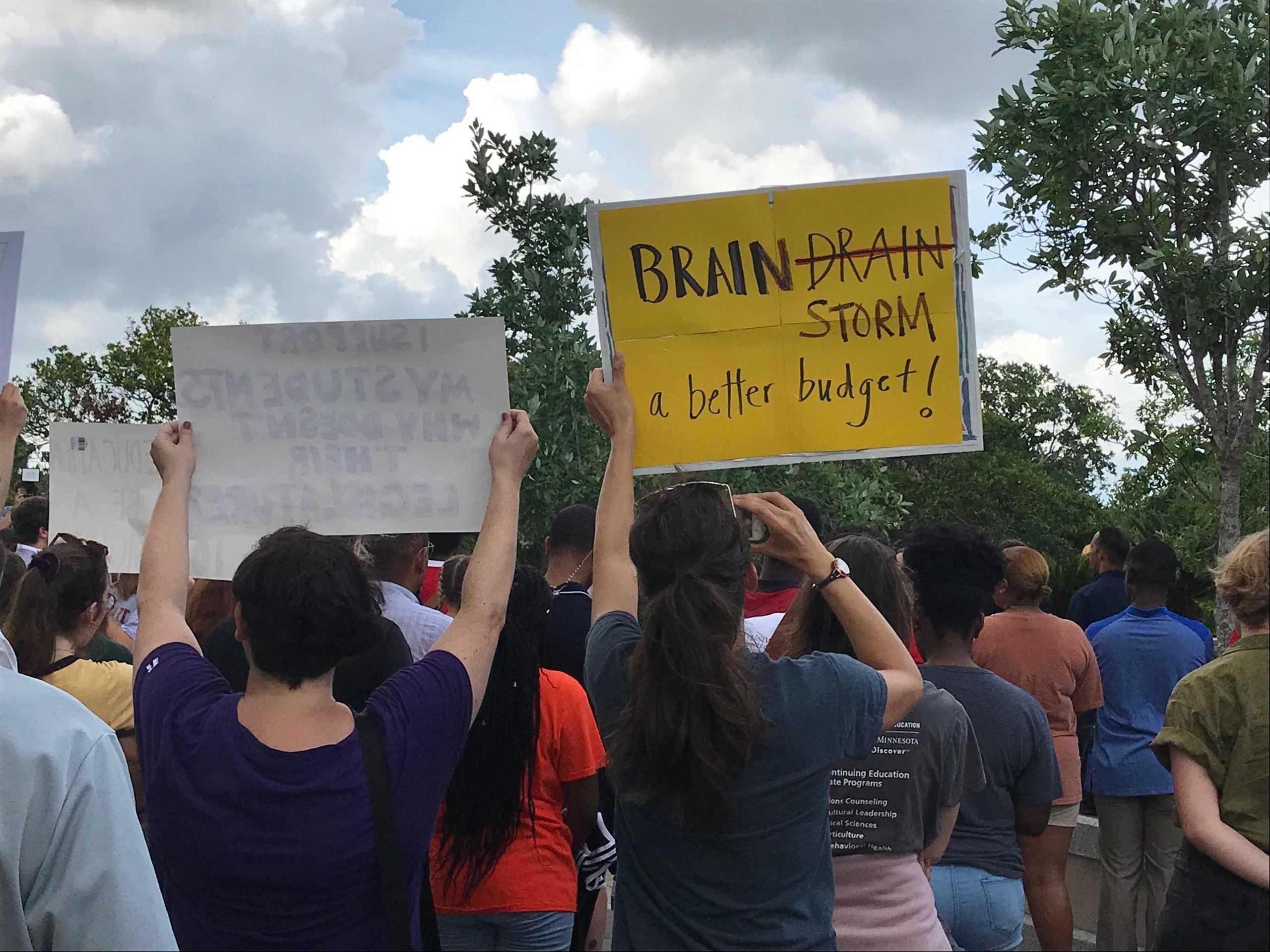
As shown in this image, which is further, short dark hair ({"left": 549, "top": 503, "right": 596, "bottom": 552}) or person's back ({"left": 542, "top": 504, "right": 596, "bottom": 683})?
short dark hair ({"left": 549, "top": 503, "right": 596, "bottom": 552})

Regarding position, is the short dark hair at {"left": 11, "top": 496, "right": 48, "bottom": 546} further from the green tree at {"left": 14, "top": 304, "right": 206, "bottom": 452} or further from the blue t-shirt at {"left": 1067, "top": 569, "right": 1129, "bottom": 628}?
the green tree at {"left": 14, "top": 304, "right": 206, "bottom": 452}

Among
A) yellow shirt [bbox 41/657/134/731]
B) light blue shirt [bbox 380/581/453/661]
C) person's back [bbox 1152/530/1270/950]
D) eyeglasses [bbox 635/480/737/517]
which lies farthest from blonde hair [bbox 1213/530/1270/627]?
yellow shirt [bbox 41/657/134/731]

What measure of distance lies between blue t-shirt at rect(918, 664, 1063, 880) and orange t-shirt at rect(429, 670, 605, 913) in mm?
1022

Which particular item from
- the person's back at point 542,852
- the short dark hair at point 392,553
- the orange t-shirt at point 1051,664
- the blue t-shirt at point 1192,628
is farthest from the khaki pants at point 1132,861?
the short dark hair at point 392,553

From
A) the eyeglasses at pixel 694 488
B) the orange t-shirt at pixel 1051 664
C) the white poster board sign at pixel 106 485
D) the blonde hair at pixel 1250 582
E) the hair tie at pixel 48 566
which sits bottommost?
the orange t-shirt at pixel 1051 664

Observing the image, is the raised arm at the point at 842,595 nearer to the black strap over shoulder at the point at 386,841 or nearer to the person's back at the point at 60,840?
the black strap over shoulder at the point at 386,841

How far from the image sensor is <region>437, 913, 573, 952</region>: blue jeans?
3.38 metres

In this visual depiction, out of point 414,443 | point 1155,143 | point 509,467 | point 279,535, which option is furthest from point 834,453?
point 1155,143

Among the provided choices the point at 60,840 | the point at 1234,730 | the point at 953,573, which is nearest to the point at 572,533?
the point at 953,573

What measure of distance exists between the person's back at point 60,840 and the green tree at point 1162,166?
27.3ft

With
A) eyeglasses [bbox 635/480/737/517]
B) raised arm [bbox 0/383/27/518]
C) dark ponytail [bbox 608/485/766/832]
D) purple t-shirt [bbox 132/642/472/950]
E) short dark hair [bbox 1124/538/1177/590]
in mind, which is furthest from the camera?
short dark hair [bbox 1124/538/1177/590]

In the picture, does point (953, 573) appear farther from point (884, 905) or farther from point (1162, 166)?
point (1162, 166)

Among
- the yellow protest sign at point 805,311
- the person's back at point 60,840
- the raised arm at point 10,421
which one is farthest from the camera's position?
the yellow protest sign at point 805,311

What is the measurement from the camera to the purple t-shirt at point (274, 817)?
83.6 inches
